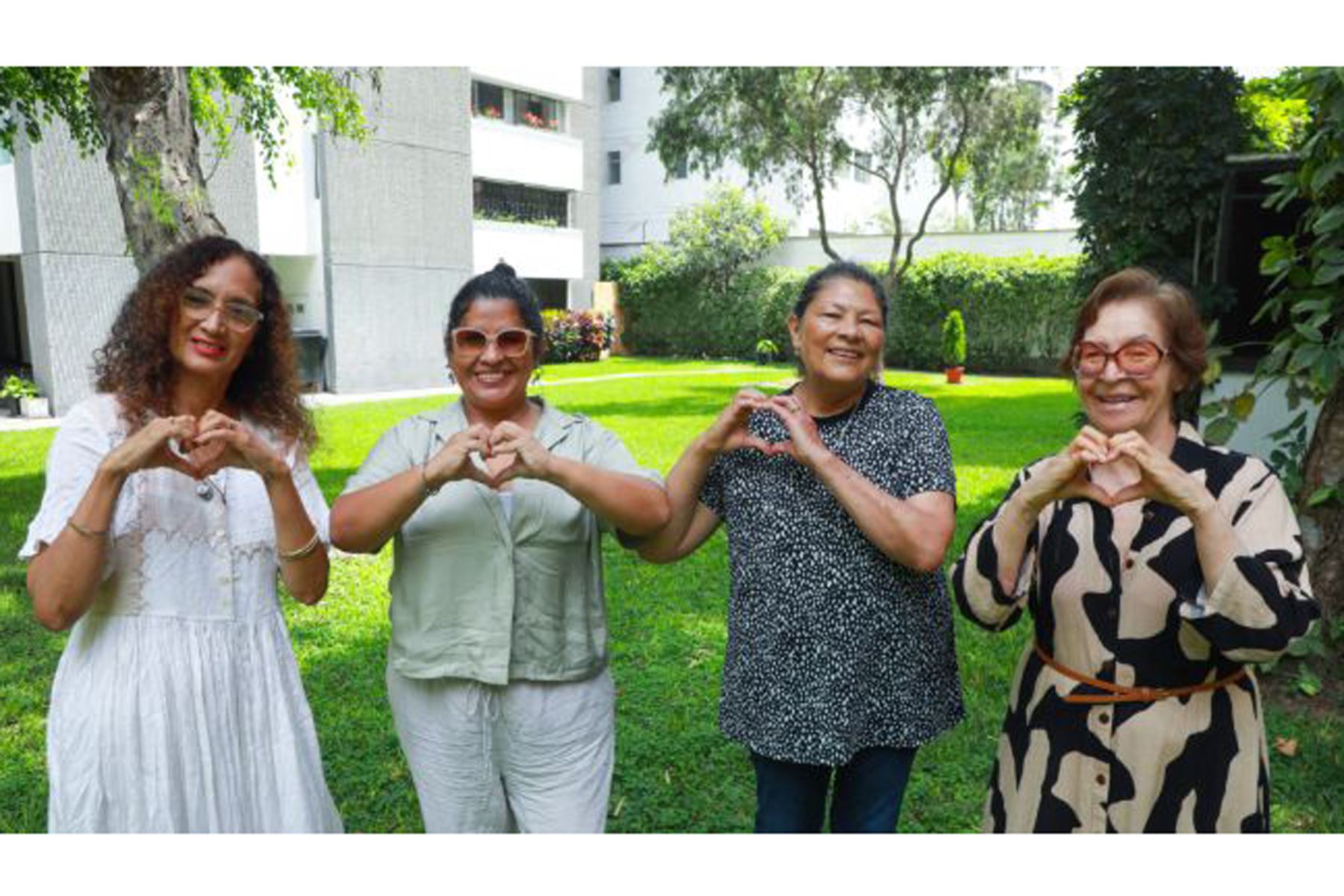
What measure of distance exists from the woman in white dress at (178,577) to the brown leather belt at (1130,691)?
157cm

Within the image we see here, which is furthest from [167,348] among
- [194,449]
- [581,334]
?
[581,334]

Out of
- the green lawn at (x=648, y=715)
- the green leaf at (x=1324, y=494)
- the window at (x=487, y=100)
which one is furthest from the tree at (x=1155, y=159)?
the window at (x=487, y=100)

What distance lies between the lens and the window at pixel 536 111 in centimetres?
2259

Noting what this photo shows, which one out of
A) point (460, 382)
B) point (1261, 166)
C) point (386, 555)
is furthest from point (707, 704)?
point (1261, 166)

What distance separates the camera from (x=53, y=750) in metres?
1.94

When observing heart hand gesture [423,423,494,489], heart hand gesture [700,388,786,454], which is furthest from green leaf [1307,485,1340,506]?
heart hand gesture [423,423,494,489]

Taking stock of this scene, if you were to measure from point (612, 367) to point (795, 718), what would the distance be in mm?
21807

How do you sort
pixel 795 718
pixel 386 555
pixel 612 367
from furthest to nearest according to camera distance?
pixel 612 367, pixel 386 555, pixel 795 718

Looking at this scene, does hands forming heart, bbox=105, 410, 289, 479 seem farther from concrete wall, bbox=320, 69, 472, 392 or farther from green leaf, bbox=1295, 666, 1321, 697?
concrete wall, bbox=320, 69, 472, 392

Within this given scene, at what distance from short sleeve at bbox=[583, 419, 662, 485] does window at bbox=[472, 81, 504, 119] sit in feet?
67.3

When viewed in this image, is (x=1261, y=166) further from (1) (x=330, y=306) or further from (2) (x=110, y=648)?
(1) (x=330, y=306)

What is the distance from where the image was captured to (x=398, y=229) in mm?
18516

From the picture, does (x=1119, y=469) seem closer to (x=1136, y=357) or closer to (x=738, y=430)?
(x=1136, y=357)

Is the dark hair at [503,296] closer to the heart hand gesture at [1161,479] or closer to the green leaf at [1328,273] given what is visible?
the heart hand gesture at [1161,479]
